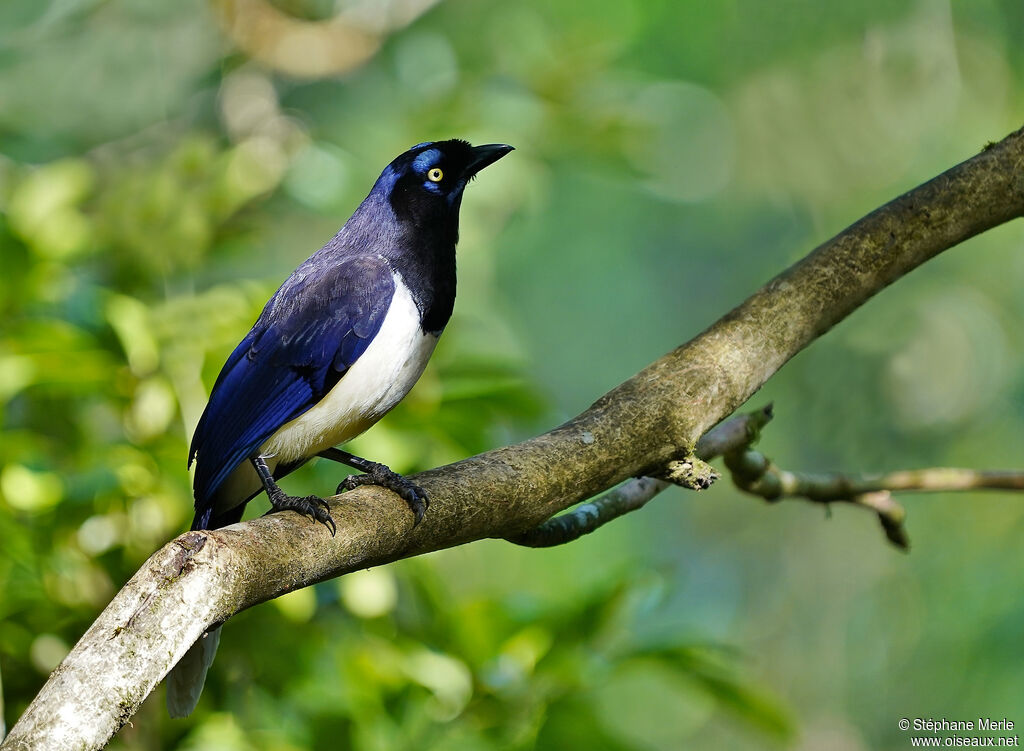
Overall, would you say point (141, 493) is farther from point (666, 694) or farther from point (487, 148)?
point (666, 694)

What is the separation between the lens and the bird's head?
2.73m

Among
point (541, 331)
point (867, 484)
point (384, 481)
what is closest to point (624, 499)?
point (384, 481)

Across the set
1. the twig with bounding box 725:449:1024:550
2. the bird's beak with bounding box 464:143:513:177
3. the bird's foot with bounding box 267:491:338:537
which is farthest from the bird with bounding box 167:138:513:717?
the twig with bounding box 725:449:1024:550

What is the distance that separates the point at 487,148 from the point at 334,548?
1.37m

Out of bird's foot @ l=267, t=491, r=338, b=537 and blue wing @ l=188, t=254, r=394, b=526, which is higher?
blue wing @ l=188, t=254, r=394, b=526

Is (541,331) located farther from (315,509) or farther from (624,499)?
(315,509)

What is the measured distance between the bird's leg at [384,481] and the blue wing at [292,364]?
215 millimetres

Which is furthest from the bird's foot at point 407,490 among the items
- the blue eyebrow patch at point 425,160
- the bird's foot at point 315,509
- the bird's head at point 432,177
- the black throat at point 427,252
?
the blue eyebrow patch at point 425,160

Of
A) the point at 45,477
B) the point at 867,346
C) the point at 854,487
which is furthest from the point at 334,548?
the point at 867,346

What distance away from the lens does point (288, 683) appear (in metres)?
3.11

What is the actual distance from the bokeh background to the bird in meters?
0.38

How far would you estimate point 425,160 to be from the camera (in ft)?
9.11

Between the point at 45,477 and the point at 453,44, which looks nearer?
the point at 45,477

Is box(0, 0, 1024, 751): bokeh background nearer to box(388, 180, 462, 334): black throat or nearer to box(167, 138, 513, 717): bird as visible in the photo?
box(167, 138, 513, 717): bird
